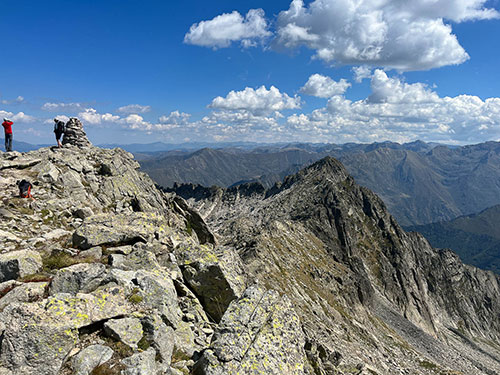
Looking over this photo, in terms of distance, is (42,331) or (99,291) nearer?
(42,331)

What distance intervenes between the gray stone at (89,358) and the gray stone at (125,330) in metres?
0.68

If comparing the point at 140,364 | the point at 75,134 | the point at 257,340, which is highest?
the point at 75,134

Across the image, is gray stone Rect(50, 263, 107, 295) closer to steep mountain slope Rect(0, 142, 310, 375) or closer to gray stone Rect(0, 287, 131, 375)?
steep mountain slope Rect(0, 142, 310, 375)

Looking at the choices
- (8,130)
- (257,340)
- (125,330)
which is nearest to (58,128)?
(8,130)

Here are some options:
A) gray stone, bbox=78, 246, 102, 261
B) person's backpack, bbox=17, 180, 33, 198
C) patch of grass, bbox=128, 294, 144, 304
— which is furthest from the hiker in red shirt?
patch of grass, bbox=128, 294, 144, 304

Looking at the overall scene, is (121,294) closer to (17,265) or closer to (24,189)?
(17,265)

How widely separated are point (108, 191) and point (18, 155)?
10.8 meters

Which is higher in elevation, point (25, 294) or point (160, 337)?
point (25, 294)

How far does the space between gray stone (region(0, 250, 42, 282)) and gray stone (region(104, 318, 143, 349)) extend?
5010 mm

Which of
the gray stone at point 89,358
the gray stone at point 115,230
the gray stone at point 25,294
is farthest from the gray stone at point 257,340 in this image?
the gray stone at point 115,230

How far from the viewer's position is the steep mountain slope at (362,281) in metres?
56.1

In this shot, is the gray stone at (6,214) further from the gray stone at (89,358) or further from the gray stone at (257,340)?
the gray stone at (257,340)

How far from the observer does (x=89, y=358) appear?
9.06 m

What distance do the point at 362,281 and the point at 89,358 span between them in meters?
101
